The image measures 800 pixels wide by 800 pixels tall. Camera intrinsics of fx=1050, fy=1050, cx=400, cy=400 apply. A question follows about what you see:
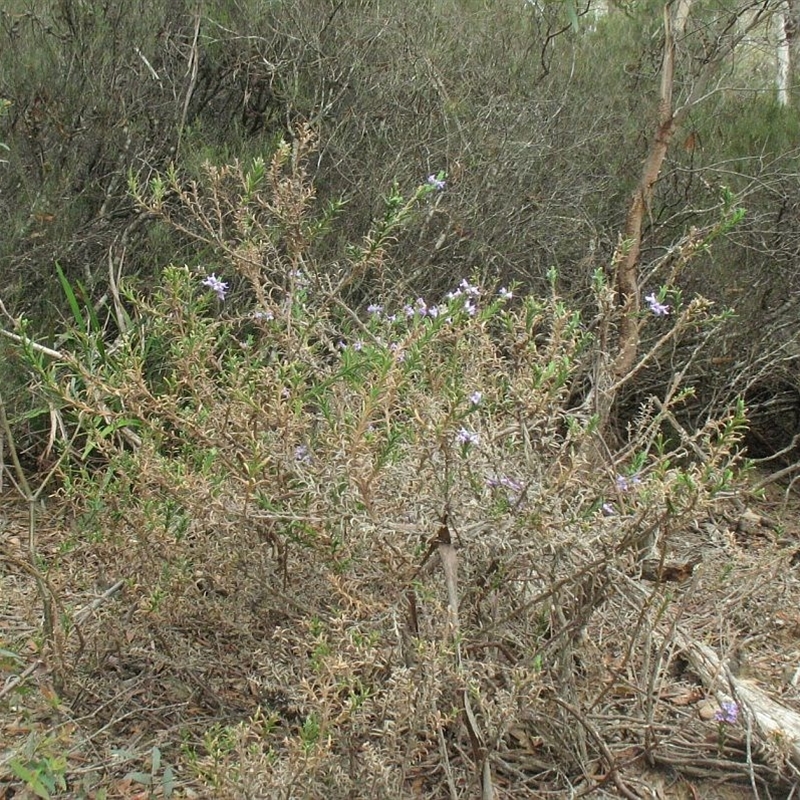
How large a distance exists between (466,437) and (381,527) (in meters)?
0.27

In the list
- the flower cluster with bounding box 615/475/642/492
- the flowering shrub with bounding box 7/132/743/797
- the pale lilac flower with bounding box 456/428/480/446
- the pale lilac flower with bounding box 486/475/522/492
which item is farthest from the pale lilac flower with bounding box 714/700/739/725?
the pale lilac flower with bounding box 456/428/480/446

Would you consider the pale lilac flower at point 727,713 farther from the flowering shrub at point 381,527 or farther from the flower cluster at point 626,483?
the flower cluster at point 626,483

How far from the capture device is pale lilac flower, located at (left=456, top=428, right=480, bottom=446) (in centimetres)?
222

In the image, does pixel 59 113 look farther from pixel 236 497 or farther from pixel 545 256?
pixel 236 497

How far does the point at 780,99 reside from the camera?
6086mm

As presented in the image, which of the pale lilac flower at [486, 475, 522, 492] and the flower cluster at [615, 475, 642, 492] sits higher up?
the flower cluster at [615, 475, 642, 492]

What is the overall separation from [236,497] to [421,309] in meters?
0.77

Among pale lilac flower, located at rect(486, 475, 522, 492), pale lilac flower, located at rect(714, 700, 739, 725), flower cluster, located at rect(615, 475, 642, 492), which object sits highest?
flower cluster, located at rect(615, 475, 642, 492)

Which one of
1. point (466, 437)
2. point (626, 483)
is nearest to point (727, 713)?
point (626, 483)

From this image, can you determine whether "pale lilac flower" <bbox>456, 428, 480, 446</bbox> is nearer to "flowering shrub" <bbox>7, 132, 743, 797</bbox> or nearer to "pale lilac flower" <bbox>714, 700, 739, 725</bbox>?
"flowering shrub" <bbox>7, 132, 743, 797</bbox>

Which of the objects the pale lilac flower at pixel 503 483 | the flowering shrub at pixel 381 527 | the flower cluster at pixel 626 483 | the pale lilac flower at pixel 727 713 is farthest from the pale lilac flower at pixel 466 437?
the pale lilac flower at pixel 727 713

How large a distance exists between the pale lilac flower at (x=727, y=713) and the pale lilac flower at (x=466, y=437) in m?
0.85

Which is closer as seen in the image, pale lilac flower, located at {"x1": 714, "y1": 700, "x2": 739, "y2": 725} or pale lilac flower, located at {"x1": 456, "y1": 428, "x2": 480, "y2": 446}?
pale lilac flower, located at {"x1": 456, "y1": 428, "x2": 480, "y2": 446}

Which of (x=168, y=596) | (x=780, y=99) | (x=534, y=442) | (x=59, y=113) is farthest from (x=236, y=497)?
(x=780, y=99)
